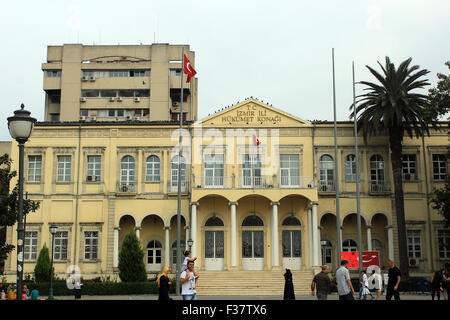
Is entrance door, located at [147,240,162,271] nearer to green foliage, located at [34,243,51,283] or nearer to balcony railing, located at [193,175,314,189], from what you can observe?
balcony railing, located at [193,175,314,189]

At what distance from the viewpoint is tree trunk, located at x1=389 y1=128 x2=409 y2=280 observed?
121ft

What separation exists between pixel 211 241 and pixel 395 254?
12.9 meters

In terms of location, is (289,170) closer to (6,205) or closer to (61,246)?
(61,246)

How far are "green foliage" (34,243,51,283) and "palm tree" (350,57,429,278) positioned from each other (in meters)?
Answer: 22.8

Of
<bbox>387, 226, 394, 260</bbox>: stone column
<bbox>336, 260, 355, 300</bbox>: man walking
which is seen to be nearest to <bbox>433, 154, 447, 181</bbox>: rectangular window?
<bbox>387, 226, 394, 260</bbox>: stone column

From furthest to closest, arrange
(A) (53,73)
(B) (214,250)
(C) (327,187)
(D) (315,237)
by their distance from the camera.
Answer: (A) (53,73), (C) (327,187), (B) (214,250), (D) (315,237)

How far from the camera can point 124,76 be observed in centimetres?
6562

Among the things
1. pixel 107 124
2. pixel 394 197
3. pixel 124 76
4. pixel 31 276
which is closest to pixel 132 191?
pixel 107 124

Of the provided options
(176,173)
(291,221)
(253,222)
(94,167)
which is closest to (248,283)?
(253,222)

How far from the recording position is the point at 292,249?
39.8m

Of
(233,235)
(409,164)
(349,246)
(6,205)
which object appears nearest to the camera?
(6,205)

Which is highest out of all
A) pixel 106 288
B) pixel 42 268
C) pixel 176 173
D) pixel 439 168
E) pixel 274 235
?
pixel 439 168

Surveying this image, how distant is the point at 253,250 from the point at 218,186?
5180mm
